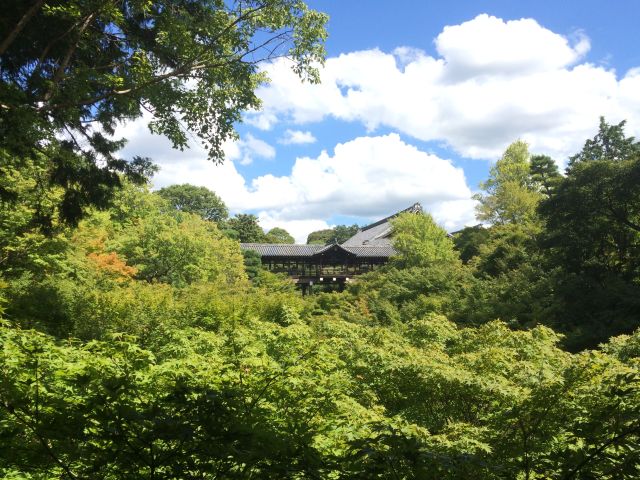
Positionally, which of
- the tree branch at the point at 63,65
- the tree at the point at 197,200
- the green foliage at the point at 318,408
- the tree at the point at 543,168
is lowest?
the green foliage at the point at 318,408

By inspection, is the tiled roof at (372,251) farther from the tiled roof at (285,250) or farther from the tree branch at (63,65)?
the tree branch at (63,65)

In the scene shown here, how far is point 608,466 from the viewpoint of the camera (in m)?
1.88

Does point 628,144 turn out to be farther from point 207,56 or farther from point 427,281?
point 207,56

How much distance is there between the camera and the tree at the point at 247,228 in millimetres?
44375

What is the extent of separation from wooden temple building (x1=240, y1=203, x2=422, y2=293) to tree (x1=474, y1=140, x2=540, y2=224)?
7292 millimetres

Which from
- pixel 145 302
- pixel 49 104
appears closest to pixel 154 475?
pixel 49 104

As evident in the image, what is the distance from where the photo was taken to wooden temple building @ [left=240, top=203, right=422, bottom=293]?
31.9 meters

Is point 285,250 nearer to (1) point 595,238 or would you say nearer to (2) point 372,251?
(2) point 372,251

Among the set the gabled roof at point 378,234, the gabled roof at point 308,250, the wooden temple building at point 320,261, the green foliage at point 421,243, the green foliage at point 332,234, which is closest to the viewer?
the green foliage at point 421,243

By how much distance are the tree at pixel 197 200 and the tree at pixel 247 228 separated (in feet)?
16.9

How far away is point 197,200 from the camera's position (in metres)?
52.0

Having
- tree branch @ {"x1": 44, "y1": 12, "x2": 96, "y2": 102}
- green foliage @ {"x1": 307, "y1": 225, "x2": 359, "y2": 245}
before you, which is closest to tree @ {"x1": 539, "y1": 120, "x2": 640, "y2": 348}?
tree branch @ {"x1": 44, "y1": 12, "x2": 96, "y2": 102}

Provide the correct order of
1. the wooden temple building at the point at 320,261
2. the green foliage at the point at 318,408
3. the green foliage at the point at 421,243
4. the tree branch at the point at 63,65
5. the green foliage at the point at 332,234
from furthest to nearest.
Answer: the green foliage at the point at 332,234, the wooden temple building at the point at 320,261, the green foliage at the point at 421,243, the tree branch at the point at 63,65, the green foliage at the point at 318,408

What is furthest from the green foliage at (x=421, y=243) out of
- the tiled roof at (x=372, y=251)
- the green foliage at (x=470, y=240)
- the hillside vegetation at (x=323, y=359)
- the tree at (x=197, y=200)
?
the tree at (x=197, y=200)
